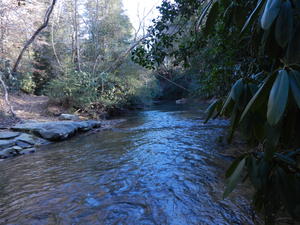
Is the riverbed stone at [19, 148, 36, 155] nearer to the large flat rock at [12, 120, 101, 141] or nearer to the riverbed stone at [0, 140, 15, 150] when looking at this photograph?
the riverbed stone at [0, 140, 15, 150]

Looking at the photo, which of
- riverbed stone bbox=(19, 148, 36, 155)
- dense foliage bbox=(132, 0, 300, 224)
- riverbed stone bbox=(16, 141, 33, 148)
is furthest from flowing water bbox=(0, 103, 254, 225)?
dense foliage bbox=(132, 0, 300, 224)

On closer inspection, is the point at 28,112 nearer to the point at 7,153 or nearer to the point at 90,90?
the point at 90,90

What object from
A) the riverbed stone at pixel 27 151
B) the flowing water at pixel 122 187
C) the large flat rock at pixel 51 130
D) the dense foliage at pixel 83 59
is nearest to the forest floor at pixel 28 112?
the dense foliage at pixel 83 59

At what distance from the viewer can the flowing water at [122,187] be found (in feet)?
6.28

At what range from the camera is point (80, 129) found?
6.38 meters

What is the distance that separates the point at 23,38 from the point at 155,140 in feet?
28.5

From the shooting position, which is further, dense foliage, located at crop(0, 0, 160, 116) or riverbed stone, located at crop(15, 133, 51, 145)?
dense foliage, located at crop(0, 0, 160, 116)

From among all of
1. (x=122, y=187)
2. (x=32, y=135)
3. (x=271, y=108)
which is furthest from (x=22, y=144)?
(x=271, y=108)

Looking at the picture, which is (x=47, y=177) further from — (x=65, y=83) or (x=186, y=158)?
(x=65, y=83)

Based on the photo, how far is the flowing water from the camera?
1915mm

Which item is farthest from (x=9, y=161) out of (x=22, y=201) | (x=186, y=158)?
(x=186, y=158)

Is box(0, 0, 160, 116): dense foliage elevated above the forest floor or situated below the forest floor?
above

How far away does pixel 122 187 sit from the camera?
8.32 ft

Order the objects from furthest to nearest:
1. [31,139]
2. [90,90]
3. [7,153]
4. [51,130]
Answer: [90,90]
[51,130]
[31,139]
[7,153]
